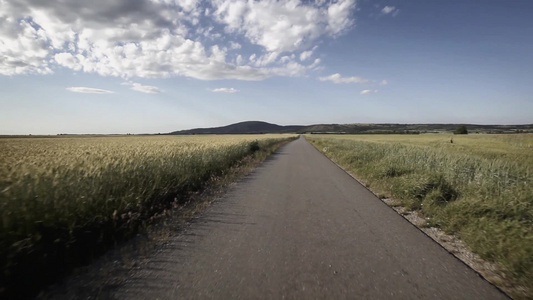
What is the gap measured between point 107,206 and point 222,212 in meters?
2.31

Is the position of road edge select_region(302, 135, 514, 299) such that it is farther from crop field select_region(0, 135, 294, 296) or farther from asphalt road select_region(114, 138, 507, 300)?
crop field select_region(0, 135, 294, 296)

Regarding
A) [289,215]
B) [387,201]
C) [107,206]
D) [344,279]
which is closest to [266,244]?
[344,279]

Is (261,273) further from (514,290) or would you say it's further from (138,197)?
(138,197)

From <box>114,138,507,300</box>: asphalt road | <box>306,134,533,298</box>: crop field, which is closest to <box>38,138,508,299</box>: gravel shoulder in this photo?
<box>114,138,507,300</box>: asphalt road

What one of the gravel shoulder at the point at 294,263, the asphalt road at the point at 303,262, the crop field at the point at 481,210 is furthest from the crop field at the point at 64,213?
the crop field at the point at 481,210

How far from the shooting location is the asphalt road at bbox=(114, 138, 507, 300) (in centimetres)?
301

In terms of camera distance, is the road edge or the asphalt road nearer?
the asphalt road

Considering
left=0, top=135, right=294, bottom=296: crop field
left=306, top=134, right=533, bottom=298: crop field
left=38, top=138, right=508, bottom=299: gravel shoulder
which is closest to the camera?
left=38, top=138, right=508, bottom=299: gravel shoulder

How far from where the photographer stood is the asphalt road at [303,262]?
3010mm

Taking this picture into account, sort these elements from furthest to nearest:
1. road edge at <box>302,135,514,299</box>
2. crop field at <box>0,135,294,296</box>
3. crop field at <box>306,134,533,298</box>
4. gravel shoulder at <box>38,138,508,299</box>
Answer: crop field at <box>306,134,533,298</box> → road edge at <box>302,135,514,299</box> → crop field at <box>0,135,294,296</box> → gravel shoulder at <box>38,138,508,299</box>

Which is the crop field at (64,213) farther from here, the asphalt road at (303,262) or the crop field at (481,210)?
the crop field at (481,210)

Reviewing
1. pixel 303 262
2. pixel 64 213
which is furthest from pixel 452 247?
pixel 64 213

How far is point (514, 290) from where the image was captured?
3033 mm

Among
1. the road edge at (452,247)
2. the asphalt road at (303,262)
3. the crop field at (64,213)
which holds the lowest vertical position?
the road edge at (452,247)
